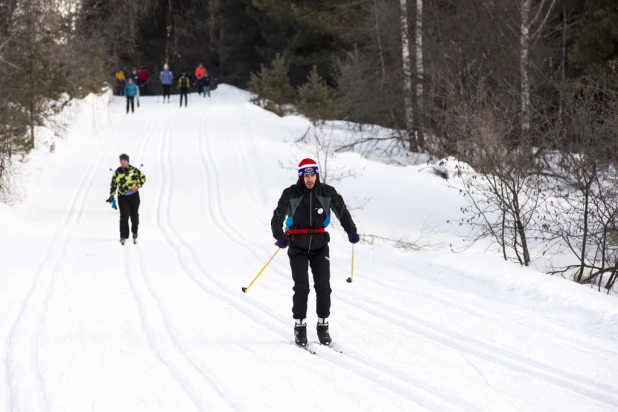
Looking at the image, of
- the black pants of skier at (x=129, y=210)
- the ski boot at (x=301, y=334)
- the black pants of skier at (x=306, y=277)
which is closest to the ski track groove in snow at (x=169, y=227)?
the black pants of skier at (x=129, y=210)

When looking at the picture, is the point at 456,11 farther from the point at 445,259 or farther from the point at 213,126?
the point at 445,259

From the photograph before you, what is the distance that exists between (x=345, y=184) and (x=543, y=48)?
31.4 feet

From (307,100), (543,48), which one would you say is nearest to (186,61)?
(307,100)

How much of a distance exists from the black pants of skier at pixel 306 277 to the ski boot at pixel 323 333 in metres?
0.07

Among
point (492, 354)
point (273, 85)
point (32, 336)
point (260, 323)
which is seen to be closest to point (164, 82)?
point (273, 85)

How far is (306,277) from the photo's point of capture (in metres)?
7.43

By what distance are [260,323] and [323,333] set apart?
1084mm

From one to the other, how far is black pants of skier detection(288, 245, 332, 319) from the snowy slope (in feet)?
1.29

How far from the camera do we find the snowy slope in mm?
6012

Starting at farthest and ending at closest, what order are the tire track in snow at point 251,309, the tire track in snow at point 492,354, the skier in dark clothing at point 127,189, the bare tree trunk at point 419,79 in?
the bare tree trunk at point 419,79
the skier in dark clothing at point 127,189
the tire track in snow at point 492,354
the tire track in snow at point 251,309

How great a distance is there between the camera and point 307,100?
30.2 m

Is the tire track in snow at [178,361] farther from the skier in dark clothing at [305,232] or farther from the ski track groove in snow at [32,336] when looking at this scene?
the skier in dark clothing at [305,232]

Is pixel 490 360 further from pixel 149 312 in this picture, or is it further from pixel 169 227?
pixel 169 227

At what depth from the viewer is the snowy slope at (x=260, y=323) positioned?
6.01 metres
